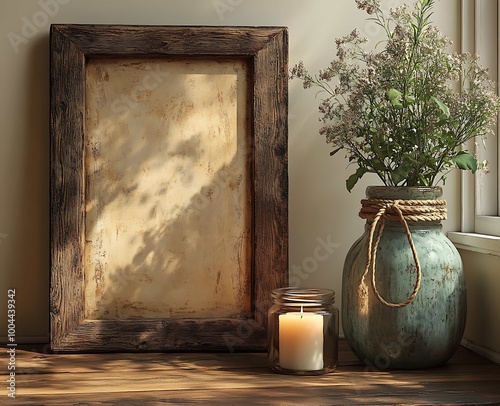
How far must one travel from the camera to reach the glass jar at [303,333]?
124 cm

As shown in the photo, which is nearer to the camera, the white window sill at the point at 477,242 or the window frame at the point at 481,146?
the white window sill at the point at 477,242

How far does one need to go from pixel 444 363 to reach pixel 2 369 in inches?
31.6

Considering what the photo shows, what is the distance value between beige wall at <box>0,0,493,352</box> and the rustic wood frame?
68 mm

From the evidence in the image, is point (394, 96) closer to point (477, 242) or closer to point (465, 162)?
point (465, 162)

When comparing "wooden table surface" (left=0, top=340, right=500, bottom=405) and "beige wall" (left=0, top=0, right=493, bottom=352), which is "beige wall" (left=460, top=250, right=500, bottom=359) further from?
"beige wall" (left=0, top=0, right=493, bottom=352)

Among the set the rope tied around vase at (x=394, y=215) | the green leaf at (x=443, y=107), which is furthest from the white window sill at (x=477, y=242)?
the green leaf at (x=443, y=107)

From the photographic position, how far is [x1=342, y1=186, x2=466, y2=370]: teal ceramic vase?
Answer: 125cm

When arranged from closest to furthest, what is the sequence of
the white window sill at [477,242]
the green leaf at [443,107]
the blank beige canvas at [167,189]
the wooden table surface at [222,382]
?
the wooden table surface at [222,382] < the green leaf at [443,107] < the white window sill at [477,242] < the blank beige canvas at [167,189]

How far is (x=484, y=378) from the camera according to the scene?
1.23 m

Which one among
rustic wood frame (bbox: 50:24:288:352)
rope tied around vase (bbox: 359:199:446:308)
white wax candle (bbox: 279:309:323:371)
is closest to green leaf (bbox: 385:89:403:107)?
rope tied around vase (bbox: 359:199:446:308)

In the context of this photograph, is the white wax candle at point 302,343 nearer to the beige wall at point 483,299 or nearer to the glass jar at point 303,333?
the glass jar at point 303,333

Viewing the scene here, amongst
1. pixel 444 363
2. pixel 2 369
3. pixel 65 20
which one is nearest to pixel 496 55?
pixel 444 363

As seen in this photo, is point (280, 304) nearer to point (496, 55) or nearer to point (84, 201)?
point (84, 201)

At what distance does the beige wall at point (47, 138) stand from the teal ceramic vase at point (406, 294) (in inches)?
10.3
